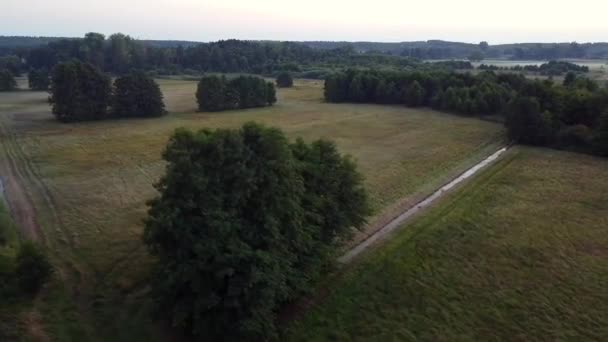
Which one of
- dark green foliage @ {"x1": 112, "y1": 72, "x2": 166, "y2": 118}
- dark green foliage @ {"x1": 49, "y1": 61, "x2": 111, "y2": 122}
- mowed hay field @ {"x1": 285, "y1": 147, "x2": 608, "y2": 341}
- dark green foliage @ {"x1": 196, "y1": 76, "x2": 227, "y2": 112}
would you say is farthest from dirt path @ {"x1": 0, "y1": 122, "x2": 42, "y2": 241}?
dark green foliage @ {"x1": 196, "y1": 76, "x2": 227, "y2": 112}

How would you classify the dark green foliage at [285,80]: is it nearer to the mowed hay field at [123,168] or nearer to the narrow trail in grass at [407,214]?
the mowed hay field at [123,168]

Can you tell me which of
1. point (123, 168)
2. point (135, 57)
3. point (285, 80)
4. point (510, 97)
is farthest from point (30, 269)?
point (135, 57)

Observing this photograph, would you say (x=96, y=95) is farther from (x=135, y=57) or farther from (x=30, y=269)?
(x=135, y=57)

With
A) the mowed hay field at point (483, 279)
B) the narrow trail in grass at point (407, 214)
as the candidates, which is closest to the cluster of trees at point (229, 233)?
the mowed hay field at point (483, 279)

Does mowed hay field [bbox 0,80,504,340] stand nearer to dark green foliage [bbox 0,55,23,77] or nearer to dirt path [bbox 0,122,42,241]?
dirt path [bbox 0,122,42,241]

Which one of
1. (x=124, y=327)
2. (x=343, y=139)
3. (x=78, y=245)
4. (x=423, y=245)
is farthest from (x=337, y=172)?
(x=343, y=139)

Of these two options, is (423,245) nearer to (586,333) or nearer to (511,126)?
(586,333)

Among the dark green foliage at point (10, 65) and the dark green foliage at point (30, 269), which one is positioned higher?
the dark green foliage at point (10, 65)
